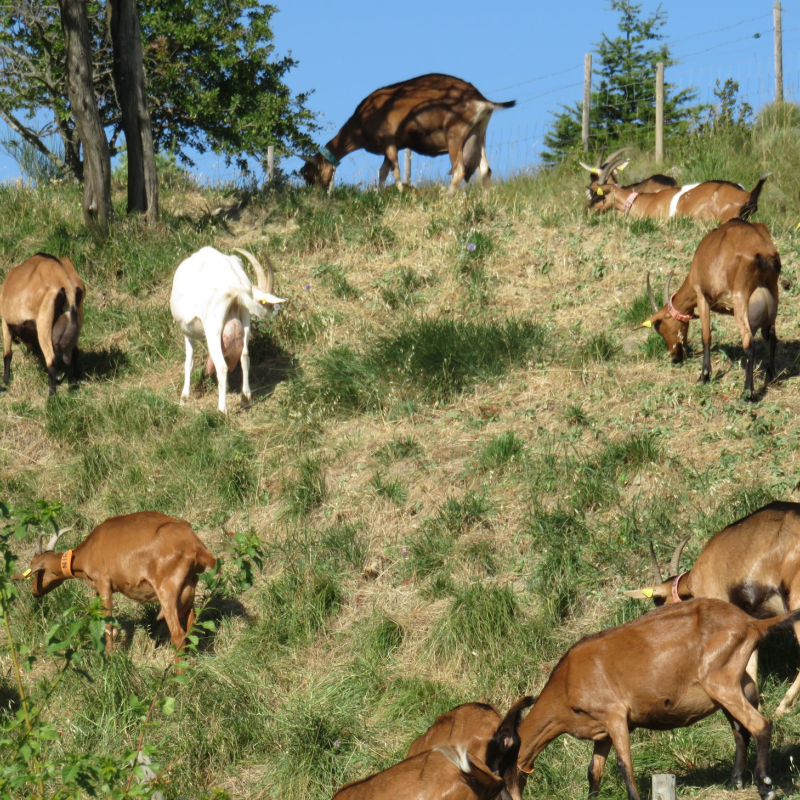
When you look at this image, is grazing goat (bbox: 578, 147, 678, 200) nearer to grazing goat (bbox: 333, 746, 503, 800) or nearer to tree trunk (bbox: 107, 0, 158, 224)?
tree trunk (bbox: 107, 0, 158, 224)

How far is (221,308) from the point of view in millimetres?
11148

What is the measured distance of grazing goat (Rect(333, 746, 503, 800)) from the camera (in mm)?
5039

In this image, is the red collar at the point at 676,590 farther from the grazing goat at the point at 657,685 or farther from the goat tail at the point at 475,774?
the goat tail at the point at 475,774

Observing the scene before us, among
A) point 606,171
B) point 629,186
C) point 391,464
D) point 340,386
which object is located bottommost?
Answer: point 391,464

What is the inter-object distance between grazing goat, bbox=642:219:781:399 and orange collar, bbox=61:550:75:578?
18.2ft

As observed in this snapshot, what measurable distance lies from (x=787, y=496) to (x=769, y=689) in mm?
1832

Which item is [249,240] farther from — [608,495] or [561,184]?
[608,495]

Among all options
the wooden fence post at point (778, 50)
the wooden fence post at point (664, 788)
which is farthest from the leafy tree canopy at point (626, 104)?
the wooden fence post at point (664, 788)

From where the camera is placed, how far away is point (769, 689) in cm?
700

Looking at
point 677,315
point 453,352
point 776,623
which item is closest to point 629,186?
point 677,315

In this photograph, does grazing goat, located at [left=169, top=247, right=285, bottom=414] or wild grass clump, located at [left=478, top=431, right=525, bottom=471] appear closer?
wild grass clump, located at [left=478, top=431, right=525, bottom=471]

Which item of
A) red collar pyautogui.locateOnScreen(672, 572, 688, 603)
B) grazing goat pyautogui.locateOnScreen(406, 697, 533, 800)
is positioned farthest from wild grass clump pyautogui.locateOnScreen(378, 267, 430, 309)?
grazing goat pyautogui.locateOnScreen(406, 697, 533, 800)

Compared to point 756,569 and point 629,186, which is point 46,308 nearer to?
point 756,569

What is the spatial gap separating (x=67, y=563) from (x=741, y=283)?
584cm
